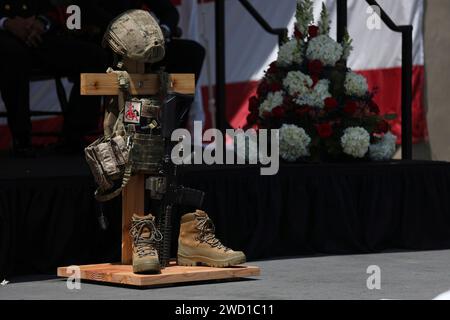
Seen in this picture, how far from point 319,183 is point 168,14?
1.60 m

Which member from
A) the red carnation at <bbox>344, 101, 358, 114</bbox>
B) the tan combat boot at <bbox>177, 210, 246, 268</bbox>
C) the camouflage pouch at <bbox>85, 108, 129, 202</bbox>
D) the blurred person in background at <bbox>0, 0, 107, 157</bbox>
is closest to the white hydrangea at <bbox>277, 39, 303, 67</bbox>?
the red carnation at <bbox>344, 101, 358, 114</bbox>

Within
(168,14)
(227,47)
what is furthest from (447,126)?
(168,14)

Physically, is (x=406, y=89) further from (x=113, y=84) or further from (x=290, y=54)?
(x=113, y=84)

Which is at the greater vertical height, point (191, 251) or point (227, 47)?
point (227, 47)

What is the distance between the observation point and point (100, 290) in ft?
17.5

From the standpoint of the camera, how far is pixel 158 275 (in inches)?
210

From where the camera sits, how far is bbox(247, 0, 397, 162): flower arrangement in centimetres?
688

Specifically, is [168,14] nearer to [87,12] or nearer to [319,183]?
[87,12]

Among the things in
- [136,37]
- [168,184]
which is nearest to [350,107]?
[168,184]

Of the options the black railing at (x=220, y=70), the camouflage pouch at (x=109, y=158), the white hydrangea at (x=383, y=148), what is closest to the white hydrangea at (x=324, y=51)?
the black railing at (x=220, y=70)

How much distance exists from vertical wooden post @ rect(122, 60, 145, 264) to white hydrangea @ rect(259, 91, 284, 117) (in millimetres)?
1549

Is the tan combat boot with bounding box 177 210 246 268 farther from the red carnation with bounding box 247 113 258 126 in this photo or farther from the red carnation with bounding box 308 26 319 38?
the red carnation with bounding box 308 26 319 38

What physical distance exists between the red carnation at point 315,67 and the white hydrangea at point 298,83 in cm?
5

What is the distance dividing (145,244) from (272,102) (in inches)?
72.5
